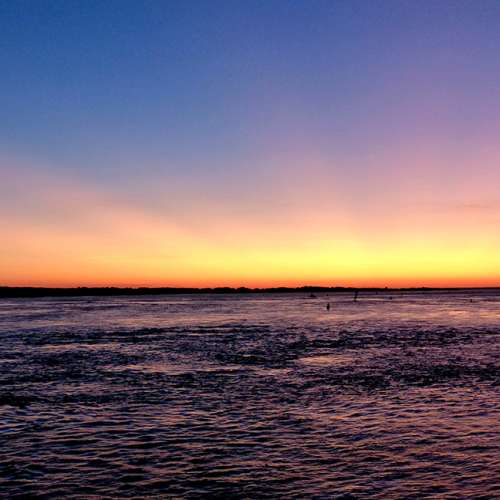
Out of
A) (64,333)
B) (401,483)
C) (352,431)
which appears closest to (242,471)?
(401,483)

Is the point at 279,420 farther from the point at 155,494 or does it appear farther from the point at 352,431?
the point at 155,494

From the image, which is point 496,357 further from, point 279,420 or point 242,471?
point 242,471

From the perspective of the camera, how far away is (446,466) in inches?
521

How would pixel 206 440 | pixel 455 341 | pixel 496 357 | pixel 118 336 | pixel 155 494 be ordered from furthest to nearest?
pixel 118 336, pixel 455 341, pixel 496 357, pixel 206 440, pixel 155 494

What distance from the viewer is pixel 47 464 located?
13672 millimetres

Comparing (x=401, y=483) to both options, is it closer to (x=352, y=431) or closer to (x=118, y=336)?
(x=352, y=431)

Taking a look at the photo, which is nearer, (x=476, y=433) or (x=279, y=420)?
(x=476, y=433)

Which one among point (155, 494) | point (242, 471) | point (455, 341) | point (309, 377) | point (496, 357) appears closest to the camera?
point (155, 494)

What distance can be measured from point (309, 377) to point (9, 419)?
1306cm

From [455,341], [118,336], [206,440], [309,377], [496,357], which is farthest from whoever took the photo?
[118,336]

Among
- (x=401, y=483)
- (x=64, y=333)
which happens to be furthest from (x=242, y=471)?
(x=64, y=333)

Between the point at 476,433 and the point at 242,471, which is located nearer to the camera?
the point at 242,471

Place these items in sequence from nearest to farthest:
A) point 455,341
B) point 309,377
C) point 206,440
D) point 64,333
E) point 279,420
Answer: point 206,440 < point 279,420 < point 309,377 < point 455,341 < point 64,333

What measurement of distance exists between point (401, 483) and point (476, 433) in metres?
4.91
